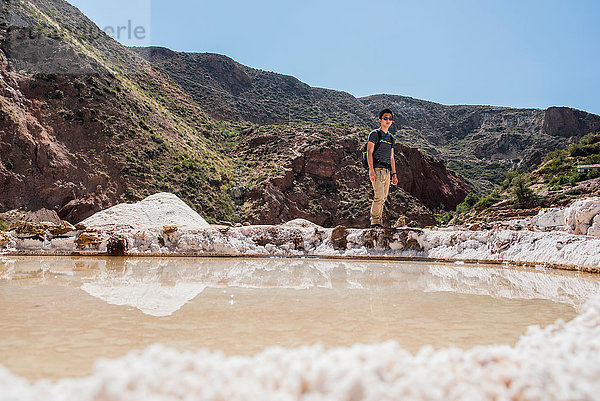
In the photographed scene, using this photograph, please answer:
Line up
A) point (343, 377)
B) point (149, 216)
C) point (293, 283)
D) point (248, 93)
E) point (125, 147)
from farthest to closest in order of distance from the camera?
point (248, 93), point (125, 147), point (149, 216), point (293, 283), point (343, 377)

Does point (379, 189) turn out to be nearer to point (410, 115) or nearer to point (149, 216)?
point (149, 216)

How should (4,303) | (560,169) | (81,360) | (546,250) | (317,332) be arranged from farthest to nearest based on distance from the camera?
(560,169), (546,250), (4,303), (317,332), (81,360)

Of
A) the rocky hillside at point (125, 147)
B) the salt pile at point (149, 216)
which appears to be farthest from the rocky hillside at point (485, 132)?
the salt pile at point (149, 216)

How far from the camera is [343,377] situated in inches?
29.3

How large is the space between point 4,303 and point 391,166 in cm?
566

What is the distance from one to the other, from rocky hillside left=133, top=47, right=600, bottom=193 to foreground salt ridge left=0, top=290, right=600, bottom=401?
1901 inches

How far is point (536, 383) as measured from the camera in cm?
77

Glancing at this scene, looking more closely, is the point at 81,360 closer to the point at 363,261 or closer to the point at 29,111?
the point at 363,261

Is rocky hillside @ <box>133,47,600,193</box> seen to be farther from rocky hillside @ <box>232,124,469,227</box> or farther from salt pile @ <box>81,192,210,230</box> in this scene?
salt pile @ <box>81,192,210,230</box>

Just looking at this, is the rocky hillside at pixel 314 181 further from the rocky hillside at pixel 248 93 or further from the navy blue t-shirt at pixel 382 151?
the navy blue t-shirt at pixel 382 151

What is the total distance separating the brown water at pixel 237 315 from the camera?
1255 mm

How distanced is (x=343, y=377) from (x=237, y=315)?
1.09 metres

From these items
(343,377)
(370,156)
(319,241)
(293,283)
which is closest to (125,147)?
(319,241)

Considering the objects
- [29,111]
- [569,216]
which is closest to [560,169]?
[569,216]
